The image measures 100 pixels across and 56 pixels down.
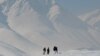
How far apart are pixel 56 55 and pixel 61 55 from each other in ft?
4.14

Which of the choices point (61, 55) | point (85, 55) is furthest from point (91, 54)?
point (61, 55)

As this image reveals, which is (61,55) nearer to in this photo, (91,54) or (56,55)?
(56,55)

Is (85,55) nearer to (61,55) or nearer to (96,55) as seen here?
(96,55)

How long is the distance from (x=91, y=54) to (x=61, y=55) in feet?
27.1

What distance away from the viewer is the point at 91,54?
77.2 metres

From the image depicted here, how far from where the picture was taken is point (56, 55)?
81.6m

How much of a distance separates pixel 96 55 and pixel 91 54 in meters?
3.45

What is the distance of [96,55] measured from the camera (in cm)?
7388

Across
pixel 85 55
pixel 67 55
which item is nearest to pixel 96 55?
pixel 85 55

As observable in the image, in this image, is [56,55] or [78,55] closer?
[78,55]

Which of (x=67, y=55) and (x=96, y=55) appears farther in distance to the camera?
(x=67, y=55)

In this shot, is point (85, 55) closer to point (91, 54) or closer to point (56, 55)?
point (91, 54)

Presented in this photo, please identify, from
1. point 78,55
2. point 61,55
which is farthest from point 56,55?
point 78,55

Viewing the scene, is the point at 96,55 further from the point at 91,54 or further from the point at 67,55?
the point at 67,55
